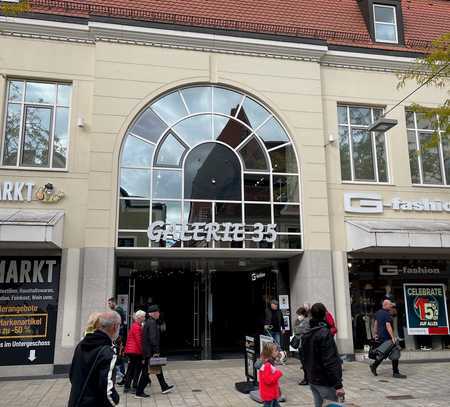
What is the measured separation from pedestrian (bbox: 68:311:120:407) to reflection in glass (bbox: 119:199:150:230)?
26.6 ft

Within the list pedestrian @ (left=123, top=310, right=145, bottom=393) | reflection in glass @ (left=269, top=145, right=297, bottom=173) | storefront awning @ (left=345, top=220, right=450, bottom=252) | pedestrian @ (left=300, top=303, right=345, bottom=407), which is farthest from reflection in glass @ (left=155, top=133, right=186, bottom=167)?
pedestrian @ (left=300, top=303, right=345, bottom=407)

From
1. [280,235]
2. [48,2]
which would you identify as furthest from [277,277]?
[48,2]

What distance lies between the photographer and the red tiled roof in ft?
43.1

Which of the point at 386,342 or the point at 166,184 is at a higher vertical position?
the point at 166,184

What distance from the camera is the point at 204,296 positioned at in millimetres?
13414

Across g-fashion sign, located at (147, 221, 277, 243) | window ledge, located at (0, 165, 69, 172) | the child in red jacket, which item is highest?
window ledge, located at (0, 165, 69, 172)

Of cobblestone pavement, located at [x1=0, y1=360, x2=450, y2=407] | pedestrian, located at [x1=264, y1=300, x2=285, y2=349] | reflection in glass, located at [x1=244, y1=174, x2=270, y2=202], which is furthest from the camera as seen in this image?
reflection in glass, located at [x1=244, y1=174, x2=270, y2=202]

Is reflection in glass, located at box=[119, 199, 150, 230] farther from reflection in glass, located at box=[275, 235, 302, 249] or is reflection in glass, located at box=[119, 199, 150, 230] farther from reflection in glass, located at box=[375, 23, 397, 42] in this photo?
reflection in glass, located at box=[375, 23, 397, 42]

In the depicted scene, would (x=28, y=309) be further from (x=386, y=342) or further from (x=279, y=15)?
(x=279, y=15)

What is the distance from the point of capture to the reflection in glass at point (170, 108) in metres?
12.8

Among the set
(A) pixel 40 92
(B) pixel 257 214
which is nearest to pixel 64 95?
(A) pixel 40 92

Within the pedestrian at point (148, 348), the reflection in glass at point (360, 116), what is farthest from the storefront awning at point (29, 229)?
the reflection in glass at point (360, 116)

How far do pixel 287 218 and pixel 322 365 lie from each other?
797 cm

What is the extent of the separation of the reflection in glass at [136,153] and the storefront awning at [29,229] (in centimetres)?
235
